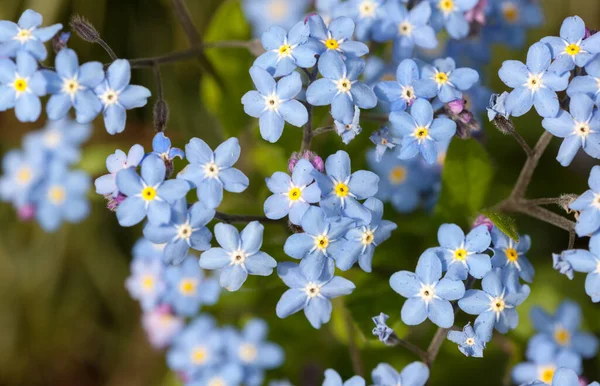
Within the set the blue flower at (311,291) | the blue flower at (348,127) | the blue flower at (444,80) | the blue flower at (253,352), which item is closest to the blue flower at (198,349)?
the blue flower at (253,352)

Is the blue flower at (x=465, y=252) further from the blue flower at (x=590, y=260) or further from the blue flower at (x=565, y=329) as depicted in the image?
the blue flower at (x=565, y=329)

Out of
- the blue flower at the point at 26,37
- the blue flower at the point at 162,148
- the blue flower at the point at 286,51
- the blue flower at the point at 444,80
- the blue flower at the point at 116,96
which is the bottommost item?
the blue flower at the point at 162,148

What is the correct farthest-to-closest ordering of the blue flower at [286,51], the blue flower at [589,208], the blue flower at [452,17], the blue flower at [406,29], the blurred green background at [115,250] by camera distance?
the blurred green background at [115,250] < the blue flower at [452,17] < the blue flower at [406,29] < the blue flower at [286,51] < the blue flower at [589,208]

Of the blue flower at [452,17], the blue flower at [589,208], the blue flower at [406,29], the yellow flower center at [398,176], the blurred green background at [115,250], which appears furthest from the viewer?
the blurred green background at [115,250]

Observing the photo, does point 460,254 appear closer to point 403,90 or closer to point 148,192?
point 403,90

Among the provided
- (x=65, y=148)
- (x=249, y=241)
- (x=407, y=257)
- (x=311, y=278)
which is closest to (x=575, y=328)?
(x=407, y=257)

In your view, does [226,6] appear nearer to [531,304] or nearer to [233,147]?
[233,147]
